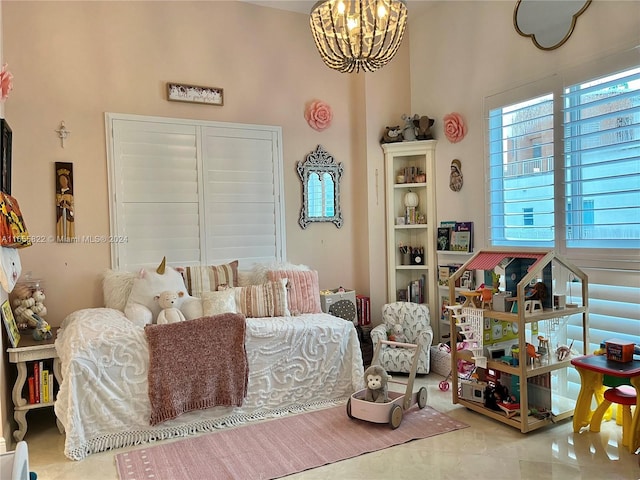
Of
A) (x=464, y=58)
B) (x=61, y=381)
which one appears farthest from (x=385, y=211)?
(x=61, y=381)

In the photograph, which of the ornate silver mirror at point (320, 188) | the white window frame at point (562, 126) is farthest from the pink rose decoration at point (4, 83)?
the white window frame at point (562, 126)

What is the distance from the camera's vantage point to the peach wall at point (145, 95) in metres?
3.39

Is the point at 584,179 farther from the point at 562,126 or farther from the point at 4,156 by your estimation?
the point at 4,156

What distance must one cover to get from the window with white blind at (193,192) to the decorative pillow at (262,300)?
1.93 ft

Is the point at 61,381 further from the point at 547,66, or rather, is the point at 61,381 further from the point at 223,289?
the point at 547,66

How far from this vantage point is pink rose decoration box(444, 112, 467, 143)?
13.3ft

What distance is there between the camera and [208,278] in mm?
3756

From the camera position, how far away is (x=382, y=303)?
14.9ft

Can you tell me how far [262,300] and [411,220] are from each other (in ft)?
5.70

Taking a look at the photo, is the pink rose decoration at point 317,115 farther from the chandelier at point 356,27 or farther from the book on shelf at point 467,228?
the chandelier at point 356,27

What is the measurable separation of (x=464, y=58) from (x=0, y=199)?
3568mm

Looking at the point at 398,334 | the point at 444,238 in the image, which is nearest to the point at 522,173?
the point at 444,238

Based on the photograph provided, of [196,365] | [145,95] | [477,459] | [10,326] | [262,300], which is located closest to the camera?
[477,459]


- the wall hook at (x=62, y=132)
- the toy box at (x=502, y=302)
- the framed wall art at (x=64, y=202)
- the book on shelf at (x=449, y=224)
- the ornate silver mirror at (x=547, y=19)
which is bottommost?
the toy box at (x=502, y=302)
